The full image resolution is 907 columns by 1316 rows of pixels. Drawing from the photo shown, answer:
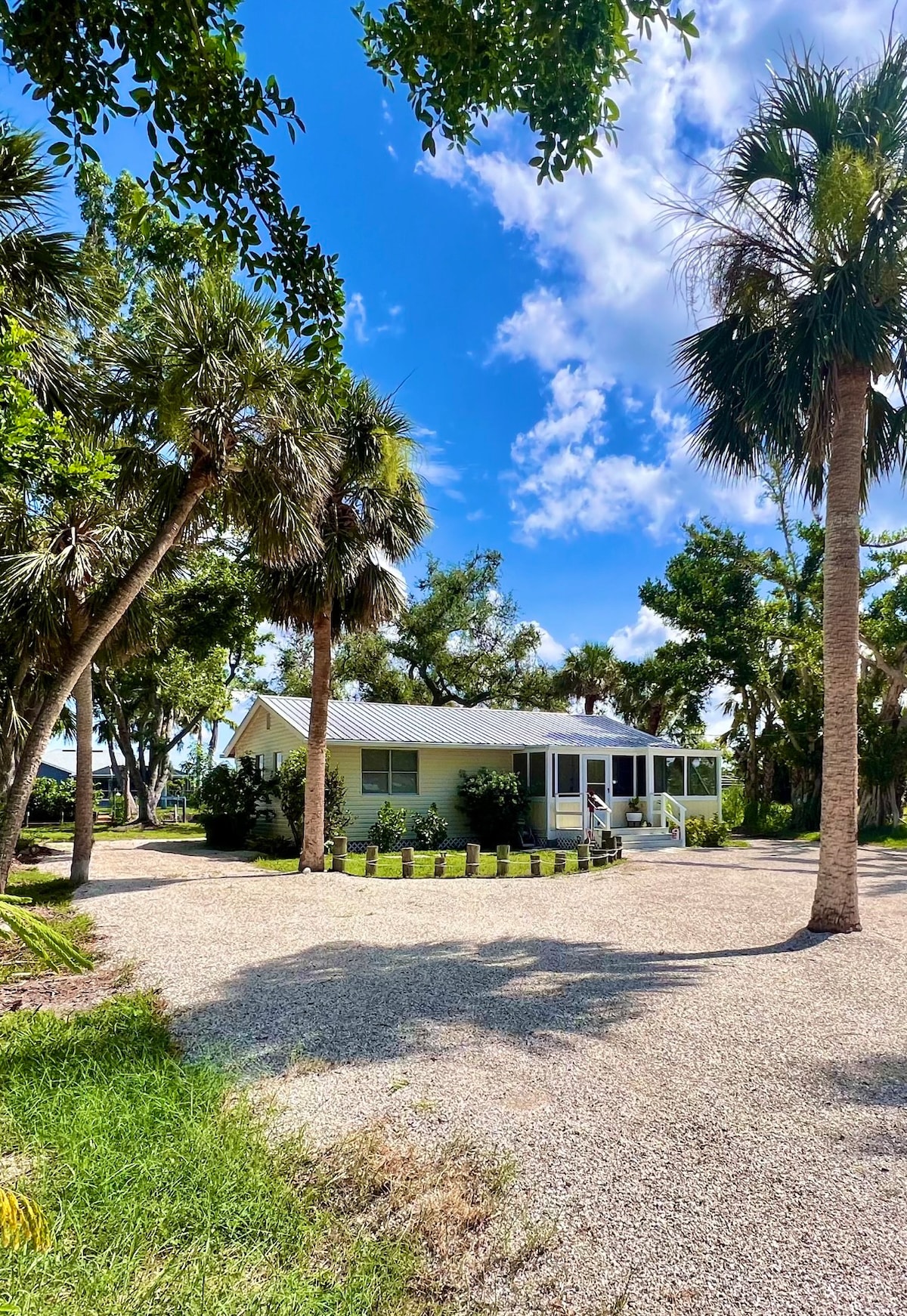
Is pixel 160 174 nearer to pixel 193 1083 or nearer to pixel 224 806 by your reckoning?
pixel 193 1083

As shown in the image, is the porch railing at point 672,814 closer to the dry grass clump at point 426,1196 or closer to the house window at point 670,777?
the house window at point 670,777

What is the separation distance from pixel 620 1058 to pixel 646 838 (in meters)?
16.3

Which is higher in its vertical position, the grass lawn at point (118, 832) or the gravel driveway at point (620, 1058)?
the gravel driveway at point (620, 1058)

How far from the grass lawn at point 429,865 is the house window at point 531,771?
283 centimetres

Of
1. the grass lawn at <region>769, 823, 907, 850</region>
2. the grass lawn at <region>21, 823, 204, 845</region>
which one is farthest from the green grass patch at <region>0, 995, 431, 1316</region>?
the grass lawn at <region>769, 823, 907, 850</region>

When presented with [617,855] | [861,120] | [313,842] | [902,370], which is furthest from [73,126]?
[617,855]

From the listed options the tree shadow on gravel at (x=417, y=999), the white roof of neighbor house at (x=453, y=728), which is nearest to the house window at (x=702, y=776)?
the white roof of neighbor house at (x=453, y=728)

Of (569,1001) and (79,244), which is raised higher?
(79,244)

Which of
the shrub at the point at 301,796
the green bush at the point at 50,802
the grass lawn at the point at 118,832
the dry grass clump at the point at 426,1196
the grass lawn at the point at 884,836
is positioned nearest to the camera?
the dry grass clump at the point at 426,1196

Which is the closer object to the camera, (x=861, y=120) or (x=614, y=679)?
(x=861, y=120)

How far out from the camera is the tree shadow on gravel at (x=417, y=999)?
5277 millimetres

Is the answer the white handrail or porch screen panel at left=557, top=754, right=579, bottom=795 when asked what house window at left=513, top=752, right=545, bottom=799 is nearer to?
porch screen panel at left=557, top=754, right=579, bottom=795

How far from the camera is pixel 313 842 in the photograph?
13.8 metres

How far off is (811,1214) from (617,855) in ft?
45.4
